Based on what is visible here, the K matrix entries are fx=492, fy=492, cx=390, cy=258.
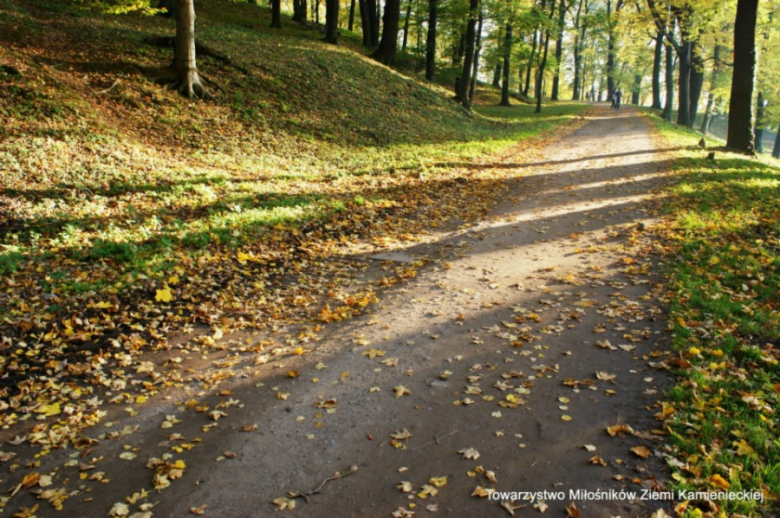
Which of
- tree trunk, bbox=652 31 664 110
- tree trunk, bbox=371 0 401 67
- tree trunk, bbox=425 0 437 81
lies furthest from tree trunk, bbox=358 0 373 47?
tree trunk, bbox=652 31 664 110

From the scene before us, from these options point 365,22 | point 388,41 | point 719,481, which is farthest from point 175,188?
point 365,22

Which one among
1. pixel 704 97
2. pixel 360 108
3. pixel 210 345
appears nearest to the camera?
pixel 210 345

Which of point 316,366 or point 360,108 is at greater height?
point 360,108

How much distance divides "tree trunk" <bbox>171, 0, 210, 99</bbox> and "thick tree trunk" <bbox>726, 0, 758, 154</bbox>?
16.9m

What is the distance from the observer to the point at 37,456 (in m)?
4.20

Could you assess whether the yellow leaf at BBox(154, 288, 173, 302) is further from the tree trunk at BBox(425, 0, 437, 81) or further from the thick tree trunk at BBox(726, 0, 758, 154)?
the tree trunk at BBox(425, 0, 437, 81)

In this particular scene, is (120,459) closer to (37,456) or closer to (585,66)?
(37,456)

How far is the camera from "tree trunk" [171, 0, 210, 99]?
1354 cm

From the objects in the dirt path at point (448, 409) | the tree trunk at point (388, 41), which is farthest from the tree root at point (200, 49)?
the dirt path at point (448, 409)

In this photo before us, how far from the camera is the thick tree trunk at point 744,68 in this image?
52.5 ft

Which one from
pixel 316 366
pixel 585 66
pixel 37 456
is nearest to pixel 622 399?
pixel 316 366

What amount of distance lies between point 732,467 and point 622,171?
12487 millimetres

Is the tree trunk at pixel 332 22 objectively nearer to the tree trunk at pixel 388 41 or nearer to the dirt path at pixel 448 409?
the tree trunk at pixel 388 41

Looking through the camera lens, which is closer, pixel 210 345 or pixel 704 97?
pixel 210 345
